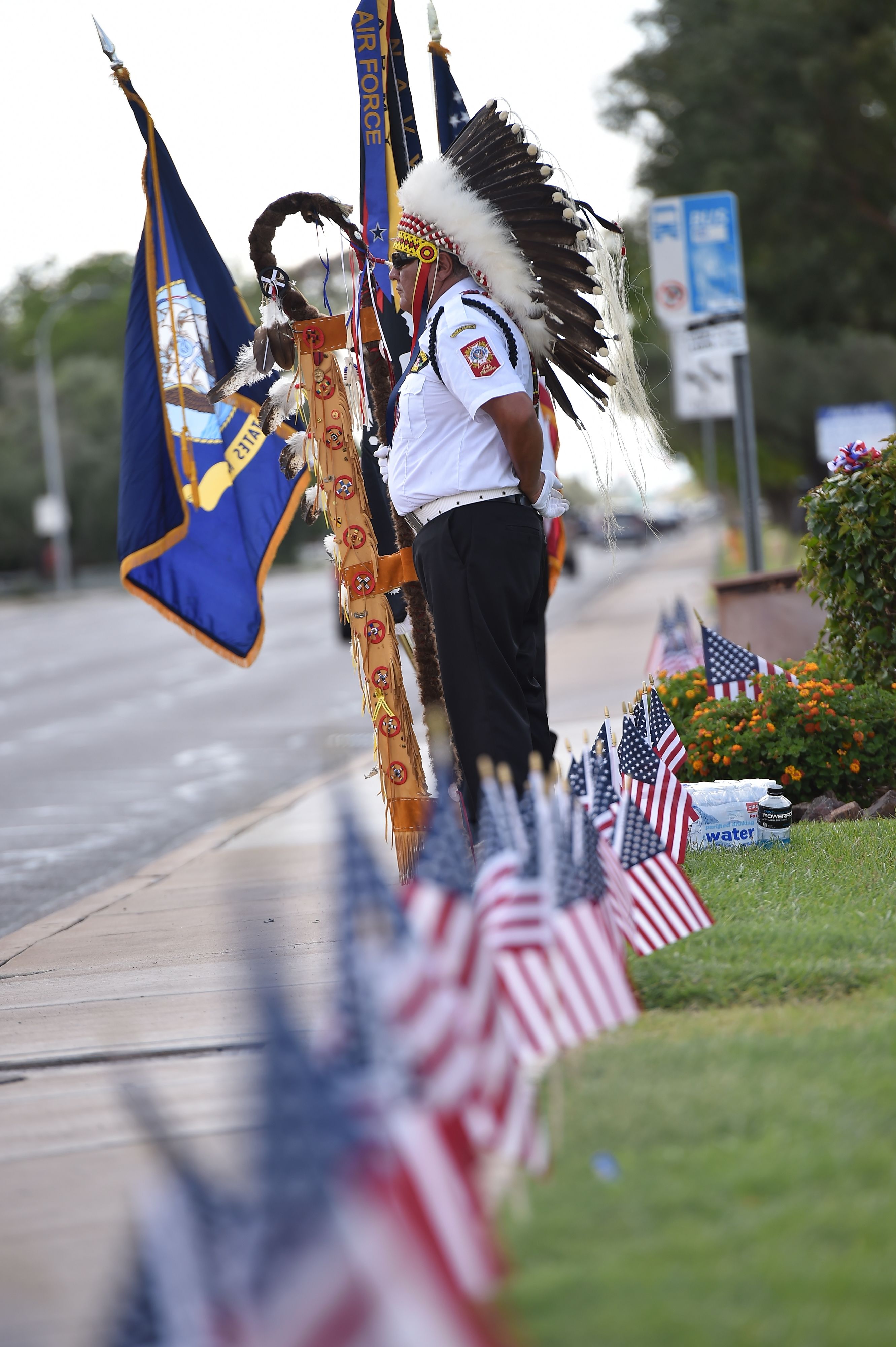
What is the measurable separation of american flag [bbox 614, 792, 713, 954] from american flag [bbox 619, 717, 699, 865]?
839 millimetres

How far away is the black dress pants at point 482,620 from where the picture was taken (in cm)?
468

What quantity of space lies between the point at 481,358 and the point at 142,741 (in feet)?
33.7

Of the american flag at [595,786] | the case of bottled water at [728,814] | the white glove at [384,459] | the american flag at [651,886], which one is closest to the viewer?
the american flag at [651,886]

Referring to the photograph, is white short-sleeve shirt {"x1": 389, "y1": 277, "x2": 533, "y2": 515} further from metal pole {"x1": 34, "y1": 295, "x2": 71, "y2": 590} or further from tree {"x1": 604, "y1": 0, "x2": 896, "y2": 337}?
metal pole {"x1": 34, "y1": 295, "x2": 71, "y2": 590}

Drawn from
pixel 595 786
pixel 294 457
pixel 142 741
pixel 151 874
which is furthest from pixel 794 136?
pixel 595 786

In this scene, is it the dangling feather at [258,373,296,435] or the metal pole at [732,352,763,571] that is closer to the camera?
the dangling feather at [258,373,296,435]

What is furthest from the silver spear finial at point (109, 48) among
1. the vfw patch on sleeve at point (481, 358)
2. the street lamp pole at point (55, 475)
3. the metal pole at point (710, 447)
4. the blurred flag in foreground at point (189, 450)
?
the street lamp pole at point (55, 475)

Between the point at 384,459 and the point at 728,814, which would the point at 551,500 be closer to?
the point at 384,459

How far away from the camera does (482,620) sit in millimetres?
4672

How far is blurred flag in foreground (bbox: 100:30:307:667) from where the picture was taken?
573 centimetres

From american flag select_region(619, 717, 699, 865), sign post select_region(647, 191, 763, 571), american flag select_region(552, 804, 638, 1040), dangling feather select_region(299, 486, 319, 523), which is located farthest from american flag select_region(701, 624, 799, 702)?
american flag select_region(552, 804, 638, 1040)

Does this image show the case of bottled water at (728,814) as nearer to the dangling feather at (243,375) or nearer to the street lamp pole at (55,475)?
the dangling feather at (243,375)

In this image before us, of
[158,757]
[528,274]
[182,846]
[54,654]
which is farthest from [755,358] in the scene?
[528,274]

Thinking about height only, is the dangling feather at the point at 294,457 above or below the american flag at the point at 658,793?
above
